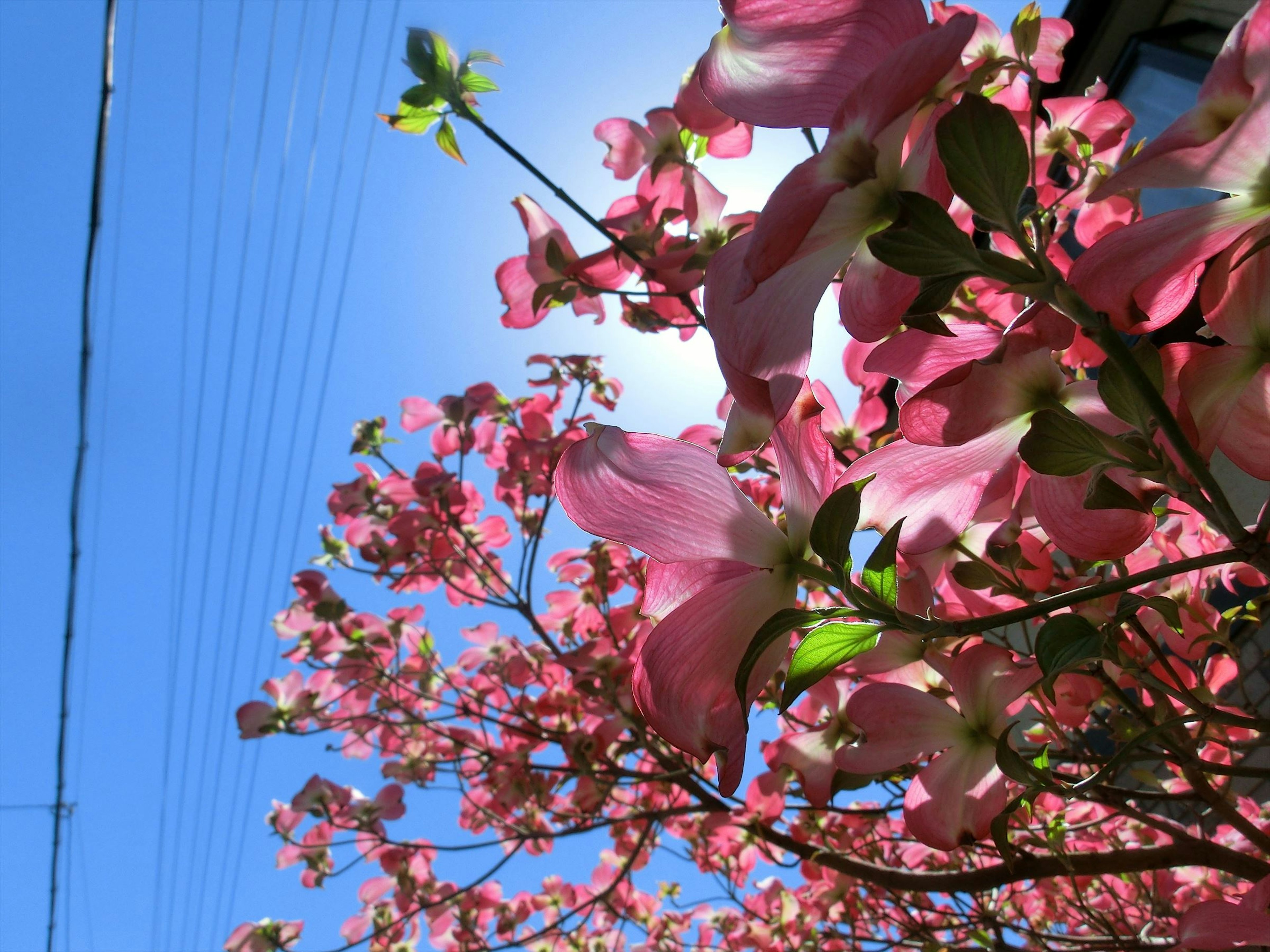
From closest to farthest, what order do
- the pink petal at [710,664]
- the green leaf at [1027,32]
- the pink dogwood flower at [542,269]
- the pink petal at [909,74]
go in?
1. the pink petal at [909,74]
2. the pink petal at [710,664]
3. the green leaf at [1027,32]
4. the pink dogwood flower at [542,269]

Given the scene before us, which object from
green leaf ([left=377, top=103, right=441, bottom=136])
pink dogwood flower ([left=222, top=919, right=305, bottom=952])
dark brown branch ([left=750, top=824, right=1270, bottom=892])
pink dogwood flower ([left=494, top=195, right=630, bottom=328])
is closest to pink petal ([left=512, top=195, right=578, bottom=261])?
pink dogwood flower ([left=494, top=195, right=630, bottom=328])

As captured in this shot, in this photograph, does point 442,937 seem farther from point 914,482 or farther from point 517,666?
point 914,482

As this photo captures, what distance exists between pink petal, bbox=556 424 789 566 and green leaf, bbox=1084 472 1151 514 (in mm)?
126

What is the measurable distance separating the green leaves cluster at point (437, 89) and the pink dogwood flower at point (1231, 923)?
0.73 meters

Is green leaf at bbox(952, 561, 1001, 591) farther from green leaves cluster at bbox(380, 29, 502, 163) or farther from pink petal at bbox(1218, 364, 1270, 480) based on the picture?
green leaves cluster at bbox(380, 29, 502, 163)

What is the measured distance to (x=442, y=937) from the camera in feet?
6.93

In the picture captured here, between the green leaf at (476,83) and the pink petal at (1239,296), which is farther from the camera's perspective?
the green leaf at (476,83)

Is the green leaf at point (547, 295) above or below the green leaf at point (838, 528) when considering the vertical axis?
above

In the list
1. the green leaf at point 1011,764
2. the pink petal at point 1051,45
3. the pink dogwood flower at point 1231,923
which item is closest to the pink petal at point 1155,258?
the green leaf at point 1011,764

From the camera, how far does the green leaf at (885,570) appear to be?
32 centimetres

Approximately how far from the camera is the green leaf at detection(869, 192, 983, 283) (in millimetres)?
248

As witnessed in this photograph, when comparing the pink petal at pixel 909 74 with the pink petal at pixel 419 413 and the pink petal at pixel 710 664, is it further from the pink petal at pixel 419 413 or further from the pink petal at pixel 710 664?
the pink petal at pixel 419 413

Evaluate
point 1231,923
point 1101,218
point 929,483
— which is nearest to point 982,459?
A: point 929,483

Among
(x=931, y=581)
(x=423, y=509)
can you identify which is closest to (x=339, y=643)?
(x=423, y=509)
